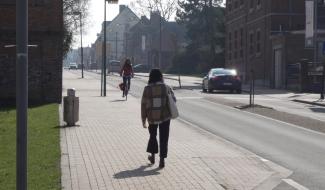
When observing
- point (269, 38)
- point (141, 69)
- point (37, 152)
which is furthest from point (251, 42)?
point (37, 152)

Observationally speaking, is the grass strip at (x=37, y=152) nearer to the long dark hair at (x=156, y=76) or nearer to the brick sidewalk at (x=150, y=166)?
the brick sidewalk at (x=150, y=166)

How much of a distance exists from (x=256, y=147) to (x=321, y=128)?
5.39 metres

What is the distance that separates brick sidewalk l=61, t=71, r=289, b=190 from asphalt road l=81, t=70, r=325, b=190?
0.49m

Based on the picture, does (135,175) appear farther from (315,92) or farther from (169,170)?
(315,92)

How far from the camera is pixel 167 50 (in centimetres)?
10750

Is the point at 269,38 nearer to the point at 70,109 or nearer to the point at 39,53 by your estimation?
the point at 39,53

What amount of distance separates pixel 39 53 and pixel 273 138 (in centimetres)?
1276

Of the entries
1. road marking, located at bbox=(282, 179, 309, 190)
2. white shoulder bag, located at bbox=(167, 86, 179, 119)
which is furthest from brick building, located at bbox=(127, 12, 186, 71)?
road marking, located at bbox=(282, 179, 309, 190)

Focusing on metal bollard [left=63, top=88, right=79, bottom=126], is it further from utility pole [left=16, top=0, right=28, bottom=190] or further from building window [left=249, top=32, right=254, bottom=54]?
building window [left=249, top=32, right=254, bottom=54]

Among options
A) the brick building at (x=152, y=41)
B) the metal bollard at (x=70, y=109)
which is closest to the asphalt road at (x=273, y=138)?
the metal bollard at (x=70, y=109)

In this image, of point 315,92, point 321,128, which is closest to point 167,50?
point 315,92

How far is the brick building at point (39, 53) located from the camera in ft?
85.1

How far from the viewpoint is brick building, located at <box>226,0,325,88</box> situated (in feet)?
152

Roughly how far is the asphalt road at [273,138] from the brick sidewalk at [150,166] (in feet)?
1.60
